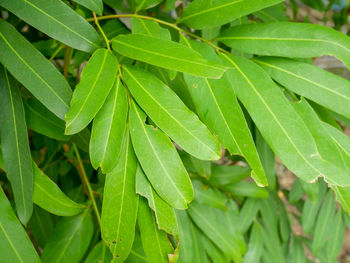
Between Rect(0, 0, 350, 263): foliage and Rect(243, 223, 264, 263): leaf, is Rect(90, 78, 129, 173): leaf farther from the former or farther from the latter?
Rect(243, 223, 264, 263): leaf

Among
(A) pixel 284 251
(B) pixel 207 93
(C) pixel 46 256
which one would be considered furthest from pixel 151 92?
(A) pixel 284 251

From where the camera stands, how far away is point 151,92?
49cm

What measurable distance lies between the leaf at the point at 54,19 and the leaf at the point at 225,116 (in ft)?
0.52

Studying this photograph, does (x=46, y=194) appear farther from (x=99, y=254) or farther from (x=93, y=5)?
(x=93, y=5)

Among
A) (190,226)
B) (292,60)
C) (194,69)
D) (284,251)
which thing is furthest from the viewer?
(284,251)

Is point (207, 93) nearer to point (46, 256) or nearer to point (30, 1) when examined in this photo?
point (30, 1)

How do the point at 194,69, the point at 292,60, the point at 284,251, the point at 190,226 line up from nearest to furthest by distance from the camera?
the point at 194,69, the point at 292,60, the point at 190,226, the point at 284,251

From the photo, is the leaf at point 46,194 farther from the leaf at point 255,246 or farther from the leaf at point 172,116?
the leaf at point 255,246

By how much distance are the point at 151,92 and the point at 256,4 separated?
20 cm

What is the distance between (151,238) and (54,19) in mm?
325

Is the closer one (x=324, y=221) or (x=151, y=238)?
(x=151, y=238)

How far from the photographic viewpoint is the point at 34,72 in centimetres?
47

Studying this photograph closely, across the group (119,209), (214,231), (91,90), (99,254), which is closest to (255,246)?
(214,231)

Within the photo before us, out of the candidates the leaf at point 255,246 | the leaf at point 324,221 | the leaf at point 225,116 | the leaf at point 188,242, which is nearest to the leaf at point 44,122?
the leaf at point 225,116
